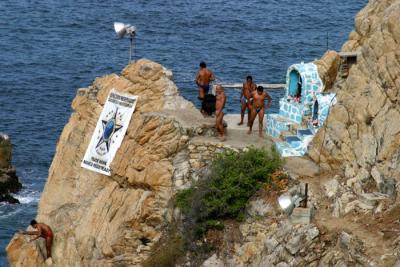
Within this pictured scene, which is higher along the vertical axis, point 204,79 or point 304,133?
point 204,79

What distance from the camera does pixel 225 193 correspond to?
95.7ft

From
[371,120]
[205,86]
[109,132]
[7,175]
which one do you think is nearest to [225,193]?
[371,120]

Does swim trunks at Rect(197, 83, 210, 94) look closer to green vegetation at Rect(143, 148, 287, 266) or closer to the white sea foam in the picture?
green vegetation at Rect(143, 148, 287, 266)

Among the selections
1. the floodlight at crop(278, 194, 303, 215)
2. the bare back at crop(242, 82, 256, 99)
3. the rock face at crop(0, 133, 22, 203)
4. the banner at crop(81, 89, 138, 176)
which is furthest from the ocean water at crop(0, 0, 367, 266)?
the floodlight at crop(278, 194, 303, 215)

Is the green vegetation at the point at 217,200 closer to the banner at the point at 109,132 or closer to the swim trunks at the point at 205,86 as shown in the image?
the banner at the point at 109,132

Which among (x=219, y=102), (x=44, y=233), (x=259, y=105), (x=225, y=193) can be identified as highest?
(x=219, y=102)

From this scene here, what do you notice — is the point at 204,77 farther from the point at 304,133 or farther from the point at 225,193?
the point at 225,193

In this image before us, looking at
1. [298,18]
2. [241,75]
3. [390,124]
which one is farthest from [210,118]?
[298,18]

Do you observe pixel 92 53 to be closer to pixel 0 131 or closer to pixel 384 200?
pixel 0 131

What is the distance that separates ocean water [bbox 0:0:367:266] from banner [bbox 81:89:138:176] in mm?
13870

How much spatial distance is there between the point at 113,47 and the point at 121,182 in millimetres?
40218

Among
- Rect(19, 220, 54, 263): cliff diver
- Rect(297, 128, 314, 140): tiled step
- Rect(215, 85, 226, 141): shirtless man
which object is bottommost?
Rect(19, 220, 54, 263): cliff diver

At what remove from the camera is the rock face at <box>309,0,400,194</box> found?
27.1 m

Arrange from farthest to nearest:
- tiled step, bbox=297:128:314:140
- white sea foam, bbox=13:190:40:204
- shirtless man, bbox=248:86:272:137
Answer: white sea foam, bbox=13:190:40:204 < shirtless man, bbox=248:86:272:137 < tiled step, bbox=297:128:314:140
